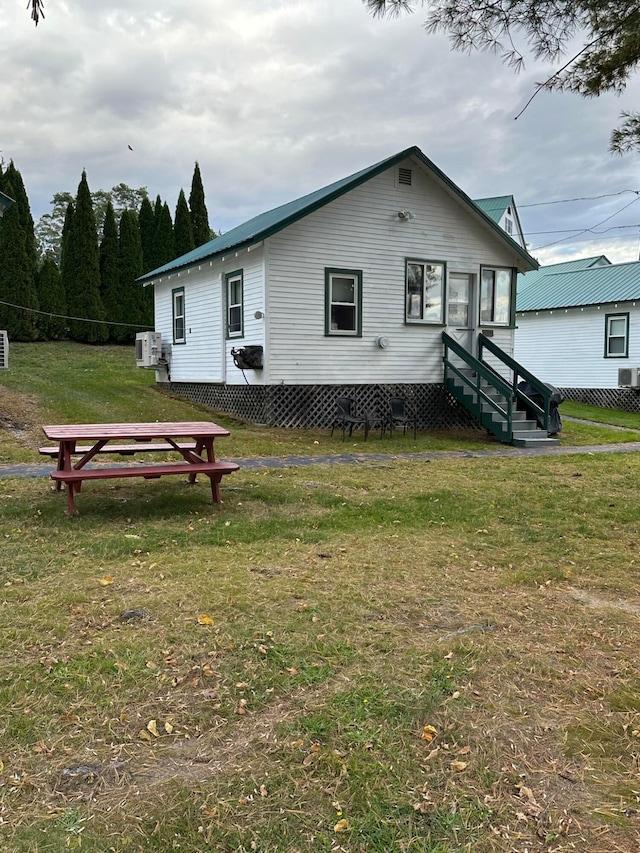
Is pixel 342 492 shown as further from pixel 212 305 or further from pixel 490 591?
pixel 212 305

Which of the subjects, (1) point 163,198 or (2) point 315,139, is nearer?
(2) point 315,139

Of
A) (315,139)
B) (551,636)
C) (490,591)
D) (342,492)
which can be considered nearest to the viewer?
(551,636)

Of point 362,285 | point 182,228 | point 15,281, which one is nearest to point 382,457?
point 362,285

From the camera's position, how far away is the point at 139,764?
225 centimetres

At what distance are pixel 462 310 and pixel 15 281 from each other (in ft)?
55.7

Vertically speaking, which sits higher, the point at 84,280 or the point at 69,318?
the point at 84,280

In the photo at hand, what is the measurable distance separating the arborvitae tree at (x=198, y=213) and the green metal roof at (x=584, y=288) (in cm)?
1463

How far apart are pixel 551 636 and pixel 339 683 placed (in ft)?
4.22

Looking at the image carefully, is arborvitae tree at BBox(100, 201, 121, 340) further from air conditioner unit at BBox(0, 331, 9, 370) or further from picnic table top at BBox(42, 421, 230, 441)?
picnic table top at BBox(42, 421, 230, 441)

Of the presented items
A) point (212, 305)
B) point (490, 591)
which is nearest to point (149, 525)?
point (490, 591)

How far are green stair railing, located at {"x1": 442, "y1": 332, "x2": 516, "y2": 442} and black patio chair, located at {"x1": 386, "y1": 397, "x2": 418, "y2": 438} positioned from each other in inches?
46.2

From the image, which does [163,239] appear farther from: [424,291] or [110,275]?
[424,291]

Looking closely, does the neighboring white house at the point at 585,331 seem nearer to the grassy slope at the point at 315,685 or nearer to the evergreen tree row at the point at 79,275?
the evergreen tree row at the point at 79,275

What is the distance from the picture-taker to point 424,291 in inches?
564
